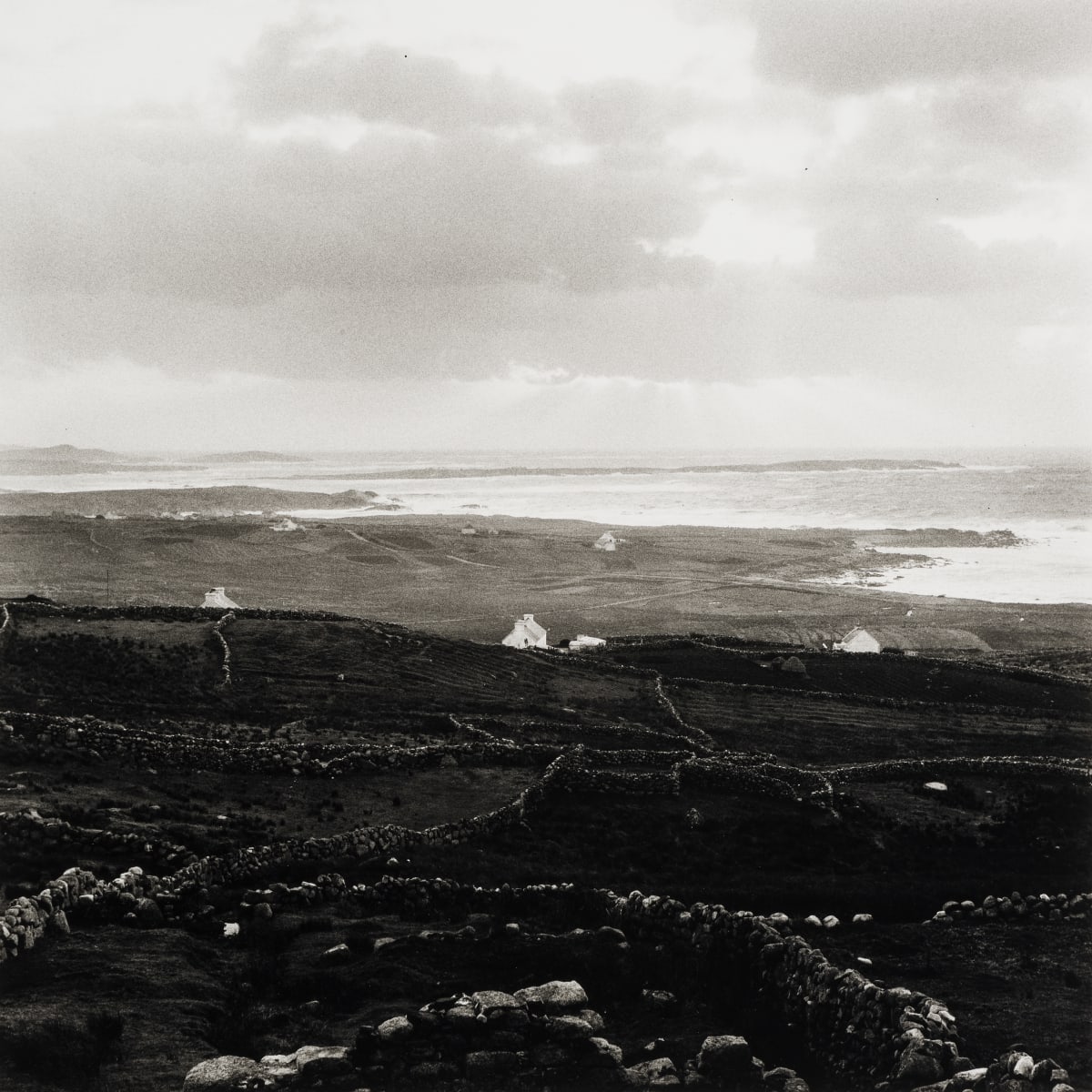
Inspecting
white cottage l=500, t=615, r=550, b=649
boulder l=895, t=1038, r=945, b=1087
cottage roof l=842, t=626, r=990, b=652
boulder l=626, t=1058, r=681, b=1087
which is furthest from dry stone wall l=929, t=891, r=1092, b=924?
cottage roof l=842, t=626, r=990, b=652

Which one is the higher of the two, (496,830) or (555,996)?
(555,996)

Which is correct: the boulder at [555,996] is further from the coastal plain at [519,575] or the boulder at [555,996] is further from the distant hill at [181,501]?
the distant hill at [181,501]

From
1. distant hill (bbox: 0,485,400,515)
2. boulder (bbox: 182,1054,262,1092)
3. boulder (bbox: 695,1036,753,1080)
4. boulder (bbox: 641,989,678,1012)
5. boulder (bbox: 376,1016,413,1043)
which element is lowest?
boulder (bbox: 641,989,678,1012)

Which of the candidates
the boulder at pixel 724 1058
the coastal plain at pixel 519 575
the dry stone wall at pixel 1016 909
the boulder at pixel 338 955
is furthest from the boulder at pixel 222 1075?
the coastal plain at pixel 519 575

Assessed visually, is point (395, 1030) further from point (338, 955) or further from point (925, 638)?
point (925, 638)

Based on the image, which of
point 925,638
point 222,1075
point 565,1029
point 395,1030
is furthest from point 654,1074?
point 925,638

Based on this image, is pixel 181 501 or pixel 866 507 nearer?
pixel 181 501

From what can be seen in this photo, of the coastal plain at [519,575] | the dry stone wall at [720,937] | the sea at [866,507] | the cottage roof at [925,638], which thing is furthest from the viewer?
the sea at [866,507]

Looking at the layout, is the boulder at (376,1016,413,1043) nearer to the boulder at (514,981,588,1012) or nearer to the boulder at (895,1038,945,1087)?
the boulder at (514,981,588,1012)

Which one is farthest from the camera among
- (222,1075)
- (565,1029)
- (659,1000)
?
(659,1000)
